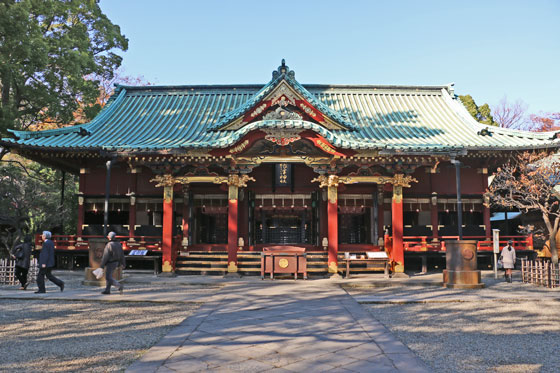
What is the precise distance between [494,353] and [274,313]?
424cm

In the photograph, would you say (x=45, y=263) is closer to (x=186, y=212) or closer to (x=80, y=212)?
(x=80, y=212)

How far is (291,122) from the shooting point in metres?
15.0

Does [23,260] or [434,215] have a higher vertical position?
[434,215]

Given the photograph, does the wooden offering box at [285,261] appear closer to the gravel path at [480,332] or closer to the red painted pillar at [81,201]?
the gravel path at [480,332]

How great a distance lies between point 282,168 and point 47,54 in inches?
446

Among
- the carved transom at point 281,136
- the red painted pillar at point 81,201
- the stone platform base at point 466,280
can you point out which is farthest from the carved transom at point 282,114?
the red painted pillar at point 81,201

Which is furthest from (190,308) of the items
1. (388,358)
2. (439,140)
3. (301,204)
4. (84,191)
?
(439,140)

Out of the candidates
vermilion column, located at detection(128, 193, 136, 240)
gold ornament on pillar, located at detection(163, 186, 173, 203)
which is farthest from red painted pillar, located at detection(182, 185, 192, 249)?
gold ornament on pillar, located at detection(163, 186, 173, 203)

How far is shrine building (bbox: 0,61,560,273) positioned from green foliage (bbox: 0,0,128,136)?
1560 millimetres

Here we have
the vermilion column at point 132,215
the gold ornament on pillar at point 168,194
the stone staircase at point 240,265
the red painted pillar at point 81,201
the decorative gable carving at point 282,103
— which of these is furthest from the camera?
the vermilion column at point 132,215

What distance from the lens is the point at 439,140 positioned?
18.1 m

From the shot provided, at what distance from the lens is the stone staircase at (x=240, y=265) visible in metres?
15.9

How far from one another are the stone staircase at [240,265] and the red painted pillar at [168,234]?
69cm

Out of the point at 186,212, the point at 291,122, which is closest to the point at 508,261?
the point at 291,122
